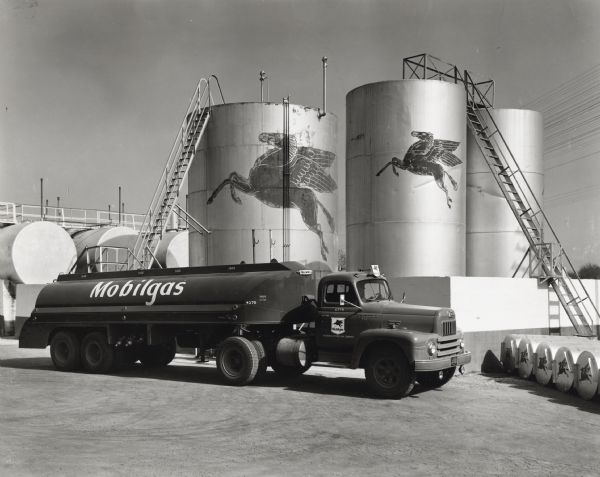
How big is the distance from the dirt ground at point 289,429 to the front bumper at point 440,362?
61 centimetres

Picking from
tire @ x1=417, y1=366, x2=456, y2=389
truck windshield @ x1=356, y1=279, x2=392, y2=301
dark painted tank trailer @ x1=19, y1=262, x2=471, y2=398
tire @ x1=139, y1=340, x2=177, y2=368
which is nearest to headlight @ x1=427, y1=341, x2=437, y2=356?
dark painted tank trailer @ x1=19, y1=262, x2=471, y2=398

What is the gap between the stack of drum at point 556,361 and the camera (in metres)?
12.5

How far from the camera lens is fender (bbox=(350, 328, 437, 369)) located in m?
12.5

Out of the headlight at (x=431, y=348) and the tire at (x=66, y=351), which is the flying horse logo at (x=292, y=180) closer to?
the tire at (x=66, y=351)

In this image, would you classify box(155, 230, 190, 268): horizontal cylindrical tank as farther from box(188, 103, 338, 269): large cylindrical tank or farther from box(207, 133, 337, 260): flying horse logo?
box(207, 133, 337, 260): flying horse logo

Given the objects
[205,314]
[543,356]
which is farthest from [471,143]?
[205,314]

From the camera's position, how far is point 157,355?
59.6 ft

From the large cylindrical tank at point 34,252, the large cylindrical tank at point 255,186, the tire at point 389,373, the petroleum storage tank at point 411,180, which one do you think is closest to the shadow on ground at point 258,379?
the tire at point 389,373

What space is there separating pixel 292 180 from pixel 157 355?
8964 mm

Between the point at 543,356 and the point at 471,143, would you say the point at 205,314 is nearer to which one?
the point at 543,356

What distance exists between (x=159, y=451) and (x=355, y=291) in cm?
636

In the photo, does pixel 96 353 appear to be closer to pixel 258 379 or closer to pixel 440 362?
pixel 258 379

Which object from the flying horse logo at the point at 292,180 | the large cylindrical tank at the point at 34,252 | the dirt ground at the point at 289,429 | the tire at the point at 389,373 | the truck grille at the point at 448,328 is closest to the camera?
the dirt ground at the point at 289,429

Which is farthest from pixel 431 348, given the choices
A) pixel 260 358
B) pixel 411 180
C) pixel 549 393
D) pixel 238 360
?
pixel 411 180
